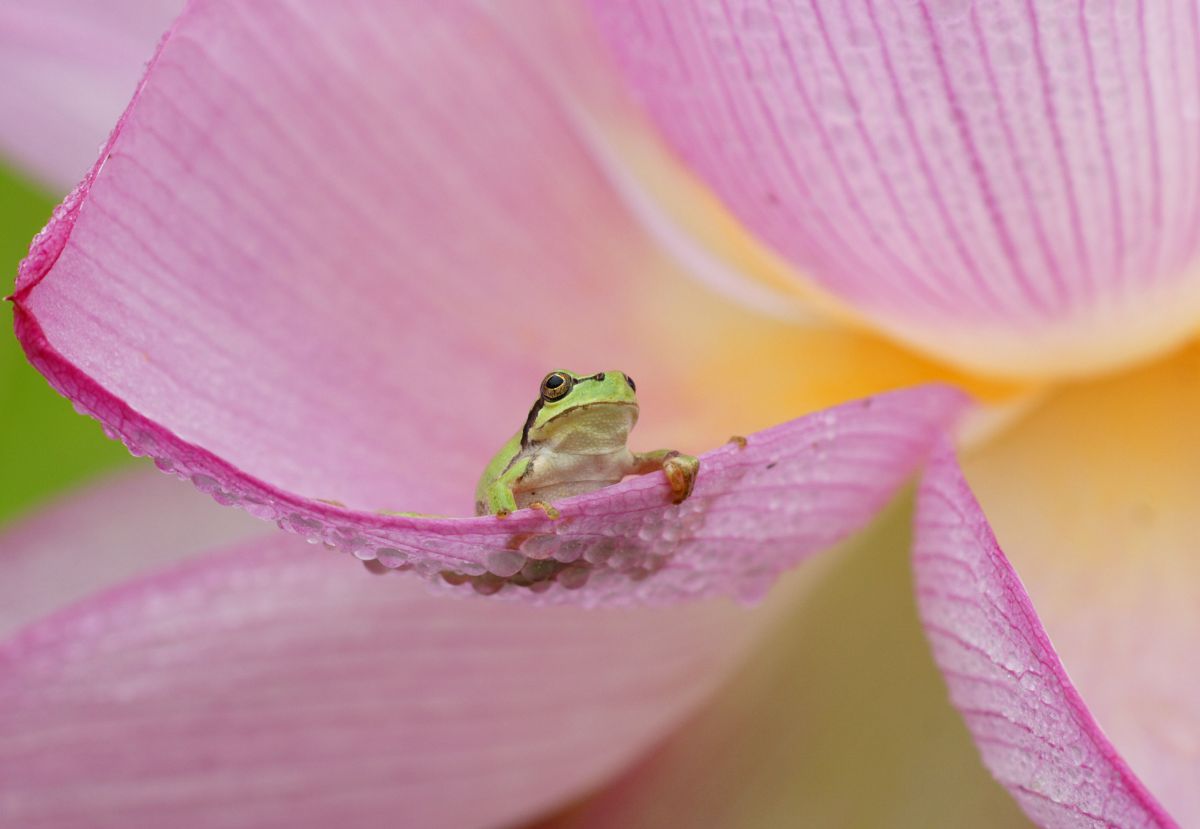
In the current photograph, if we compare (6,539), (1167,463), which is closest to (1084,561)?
(1167,463)

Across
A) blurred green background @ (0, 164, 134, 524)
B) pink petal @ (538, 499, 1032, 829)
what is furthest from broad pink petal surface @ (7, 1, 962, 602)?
blurred green background @ (0, 164, 134, 524)

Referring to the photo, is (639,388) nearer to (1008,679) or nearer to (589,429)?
(589,429)

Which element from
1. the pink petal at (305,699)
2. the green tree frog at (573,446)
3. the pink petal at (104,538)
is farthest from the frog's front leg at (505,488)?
the pink petal at (104,538)

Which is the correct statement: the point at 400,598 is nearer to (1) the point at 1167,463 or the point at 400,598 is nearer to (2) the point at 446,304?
(2) the point at 446,304

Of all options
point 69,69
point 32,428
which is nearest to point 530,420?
point 69,69

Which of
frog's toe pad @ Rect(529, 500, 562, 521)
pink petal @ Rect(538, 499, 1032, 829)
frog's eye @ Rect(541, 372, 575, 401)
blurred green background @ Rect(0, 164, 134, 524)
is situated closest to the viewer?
frog's toe pad @ Rect(529, 500, 562, 521)

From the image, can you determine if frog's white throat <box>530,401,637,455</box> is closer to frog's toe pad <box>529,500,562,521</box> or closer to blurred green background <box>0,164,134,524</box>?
frog's toe pad <box>529,500,562,521</box>
